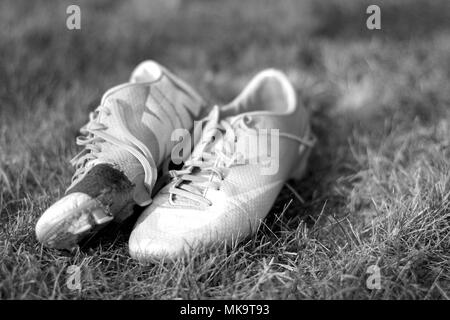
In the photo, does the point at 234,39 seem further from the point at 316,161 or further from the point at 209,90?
the point at 316,161

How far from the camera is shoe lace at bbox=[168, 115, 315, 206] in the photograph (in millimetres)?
1521

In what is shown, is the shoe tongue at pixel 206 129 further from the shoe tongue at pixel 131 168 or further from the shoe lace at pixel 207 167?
the shoe tongue at pixel 131 168

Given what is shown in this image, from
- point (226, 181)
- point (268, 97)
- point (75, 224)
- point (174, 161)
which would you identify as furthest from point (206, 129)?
point (75, 224)

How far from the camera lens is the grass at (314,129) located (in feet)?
4.46

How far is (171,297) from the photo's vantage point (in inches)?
51.1

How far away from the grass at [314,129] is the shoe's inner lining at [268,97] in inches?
10.6

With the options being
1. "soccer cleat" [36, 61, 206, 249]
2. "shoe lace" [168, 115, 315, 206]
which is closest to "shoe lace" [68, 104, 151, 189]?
"soccer cleat" [36, 61, 206, 249]

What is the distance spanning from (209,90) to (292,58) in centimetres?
55

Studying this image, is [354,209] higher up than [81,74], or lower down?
lower down

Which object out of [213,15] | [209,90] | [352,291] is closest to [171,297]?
[352,291]

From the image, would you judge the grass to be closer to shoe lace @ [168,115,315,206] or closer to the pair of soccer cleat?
the pair of soccer cleat

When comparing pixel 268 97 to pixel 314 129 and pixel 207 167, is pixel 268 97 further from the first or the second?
pixel 207 167

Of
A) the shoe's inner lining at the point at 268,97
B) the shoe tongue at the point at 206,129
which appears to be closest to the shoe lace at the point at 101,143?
the shoe tongue at the point at 206,129

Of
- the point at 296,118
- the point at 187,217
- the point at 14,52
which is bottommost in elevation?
the point at 187,217
